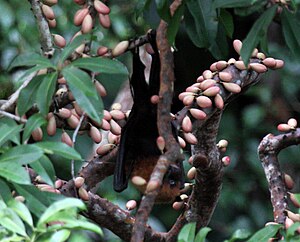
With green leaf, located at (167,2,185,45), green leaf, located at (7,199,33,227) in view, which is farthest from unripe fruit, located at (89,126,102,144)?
green leaf, located at (7,199,33,227)

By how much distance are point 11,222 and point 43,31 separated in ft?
1.82

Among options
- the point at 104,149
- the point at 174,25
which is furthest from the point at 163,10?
the point at 104,149

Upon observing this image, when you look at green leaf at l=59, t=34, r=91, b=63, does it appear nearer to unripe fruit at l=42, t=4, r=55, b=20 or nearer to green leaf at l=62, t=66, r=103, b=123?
green leaf at l=62, t=66, r=103, b=123

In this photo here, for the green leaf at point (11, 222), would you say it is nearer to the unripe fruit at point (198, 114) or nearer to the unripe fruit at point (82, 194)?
the unripe fruit at point (82, 194)

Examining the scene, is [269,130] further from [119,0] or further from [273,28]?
[119,0]

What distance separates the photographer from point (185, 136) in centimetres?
179

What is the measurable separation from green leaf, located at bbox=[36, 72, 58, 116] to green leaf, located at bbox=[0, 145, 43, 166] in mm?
73

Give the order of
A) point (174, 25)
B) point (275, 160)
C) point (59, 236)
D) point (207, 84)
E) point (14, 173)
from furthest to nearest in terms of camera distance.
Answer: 1. point (275, 160)
2. point (207, 84)
3. point (174, 25)
4. point (14, 173)
5. point (59, 236)

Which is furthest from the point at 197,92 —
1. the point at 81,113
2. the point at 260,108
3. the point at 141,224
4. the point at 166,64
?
the point at 260,108

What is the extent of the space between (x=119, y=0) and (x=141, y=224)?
8.00 feet

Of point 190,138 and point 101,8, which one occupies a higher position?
point 101,8

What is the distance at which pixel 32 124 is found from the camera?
1356 millimetres

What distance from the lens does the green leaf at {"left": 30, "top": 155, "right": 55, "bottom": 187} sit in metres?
1.34

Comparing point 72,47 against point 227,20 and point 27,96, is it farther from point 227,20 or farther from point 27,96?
point 227,20
